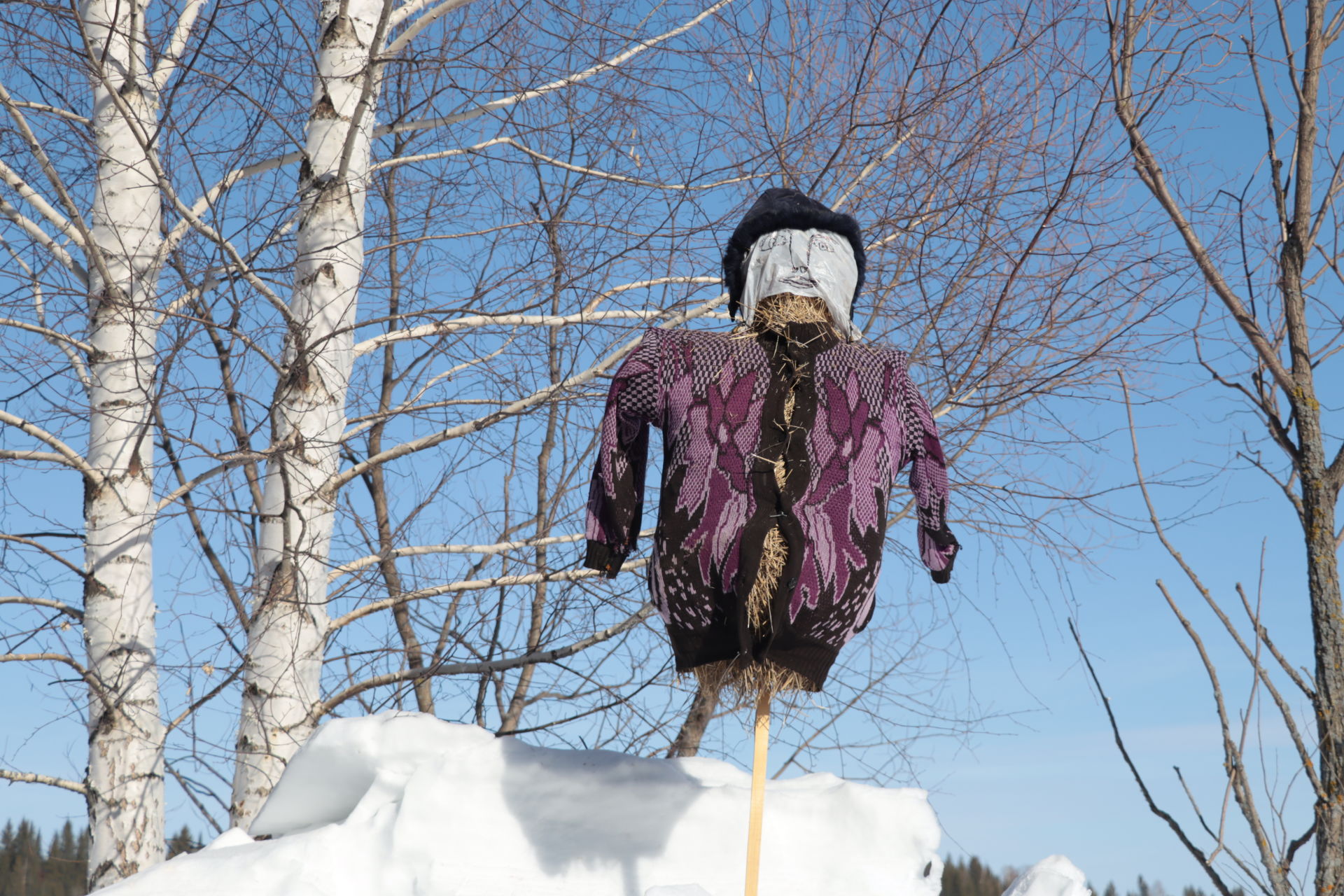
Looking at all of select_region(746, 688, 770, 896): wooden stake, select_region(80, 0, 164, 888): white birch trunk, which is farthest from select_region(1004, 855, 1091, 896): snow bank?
select_region(80, 0, 164, 888): white birch trunk

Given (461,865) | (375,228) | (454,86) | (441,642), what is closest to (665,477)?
(461,865)

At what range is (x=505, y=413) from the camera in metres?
3.63

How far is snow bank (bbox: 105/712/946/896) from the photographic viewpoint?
8.82 ft

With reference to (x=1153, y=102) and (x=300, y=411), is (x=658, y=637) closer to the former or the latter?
(x=300, y=411)

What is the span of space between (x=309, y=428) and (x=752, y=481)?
1915 mm

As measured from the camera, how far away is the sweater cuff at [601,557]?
2430 millimetres

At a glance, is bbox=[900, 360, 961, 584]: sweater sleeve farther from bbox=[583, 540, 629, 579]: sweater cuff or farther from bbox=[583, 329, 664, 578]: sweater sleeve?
bbox=[583, 540, 629, 579]: sweater cuff

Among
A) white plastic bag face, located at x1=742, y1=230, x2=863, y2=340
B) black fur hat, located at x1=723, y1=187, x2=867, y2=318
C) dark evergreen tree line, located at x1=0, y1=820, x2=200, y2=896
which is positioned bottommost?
dark evergreen tree line, located at x1=0, y1=820, x2=200, y2=896

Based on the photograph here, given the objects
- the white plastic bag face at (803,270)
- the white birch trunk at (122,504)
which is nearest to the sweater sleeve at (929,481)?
the white plastic bag face at (803,270)

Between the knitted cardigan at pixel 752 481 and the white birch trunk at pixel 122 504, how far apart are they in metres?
1.94

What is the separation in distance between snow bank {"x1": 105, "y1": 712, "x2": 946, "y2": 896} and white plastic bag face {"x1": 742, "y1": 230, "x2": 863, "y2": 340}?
1293 mm

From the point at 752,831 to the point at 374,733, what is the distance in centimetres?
110

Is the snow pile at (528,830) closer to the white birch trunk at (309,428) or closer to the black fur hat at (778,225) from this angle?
the white birch trunk at (309,428)

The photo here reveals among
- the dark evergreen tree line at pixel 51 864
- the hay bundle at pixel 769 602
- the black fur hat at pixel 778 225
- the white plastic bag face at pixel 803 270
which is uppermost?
the black fur hat at pixel 778 225
